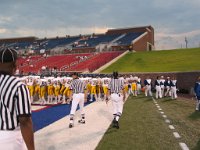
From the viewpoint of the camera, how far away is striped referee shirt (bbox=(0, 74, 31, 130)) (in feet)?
12.2

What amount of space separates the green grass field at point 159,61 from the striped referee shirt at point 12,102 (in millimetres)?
42497

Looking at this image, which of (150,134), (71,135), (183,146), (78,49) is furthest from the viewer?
(78,49)

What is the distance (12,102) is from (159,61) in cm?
5173

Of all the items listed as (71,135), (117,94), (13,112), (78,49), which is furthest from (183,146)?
(78,49)

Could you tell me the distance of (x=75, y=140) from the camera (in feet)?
32.5

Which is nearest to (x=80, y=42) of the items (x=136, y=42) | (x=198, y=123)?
(x=136, y=42)

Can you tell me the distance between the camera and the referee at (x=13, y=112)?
3703 mm

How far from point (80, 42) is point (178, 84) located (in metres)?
38.2

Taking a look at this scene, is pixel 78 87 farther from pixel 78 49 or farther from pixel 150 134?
pixel 78 49

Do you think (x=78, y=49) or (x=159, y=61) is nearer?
(x=159, y=61)

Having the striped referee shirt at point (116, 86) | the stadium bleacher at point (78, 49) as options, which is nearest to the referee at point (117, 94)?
the striped referee shirt at point (116, 86)

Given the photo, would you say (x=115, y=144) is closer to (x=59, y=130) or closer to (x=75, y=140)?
(x=75, y=140)

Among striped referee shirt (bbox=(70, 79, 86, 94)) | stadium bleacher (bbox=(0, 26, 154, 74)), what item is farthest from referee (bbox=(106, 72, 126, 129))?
stadium bleacher (bbox=(0, 26, 154, 74))

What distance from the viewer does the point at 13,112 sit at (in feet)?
12.3
